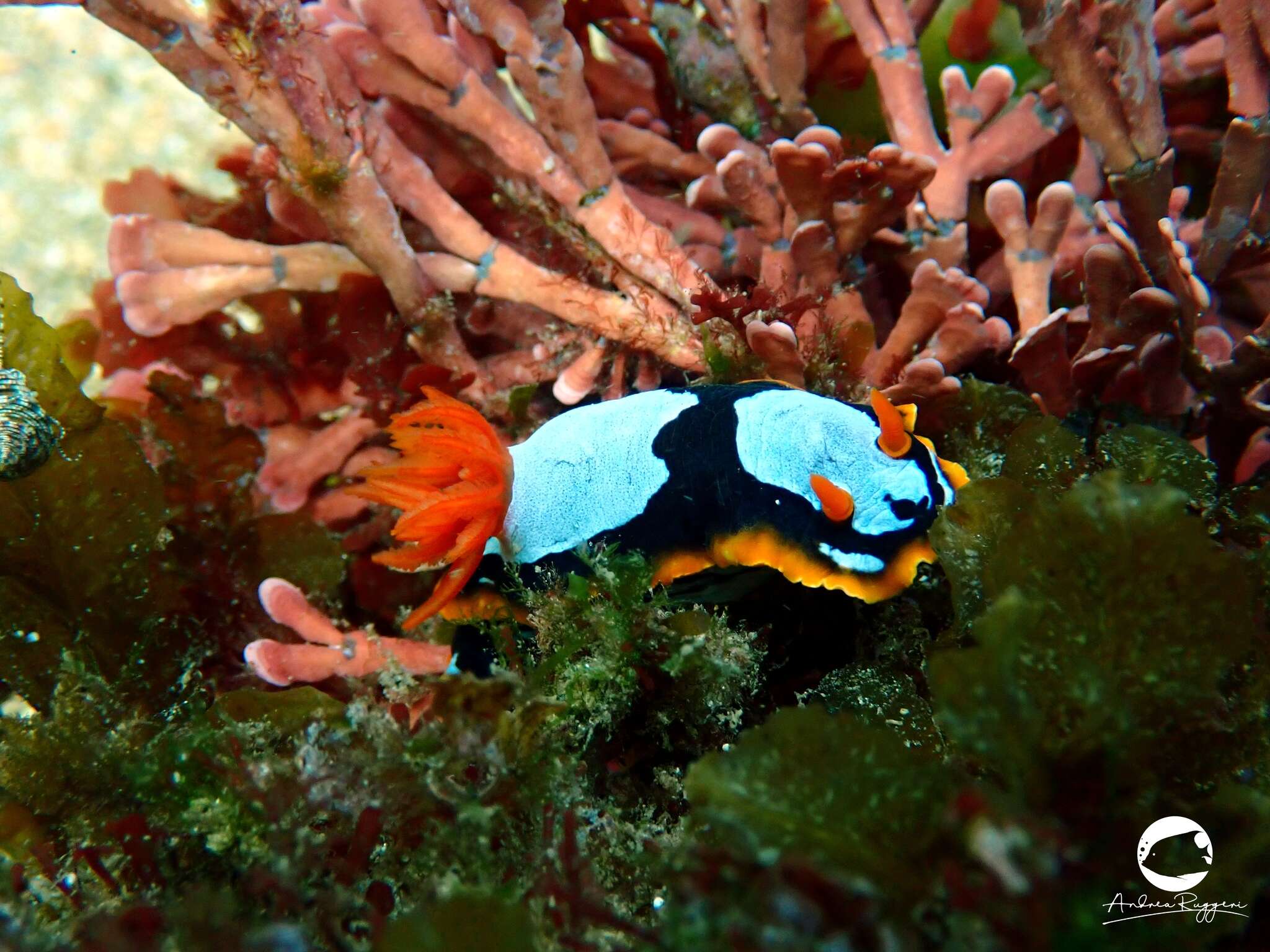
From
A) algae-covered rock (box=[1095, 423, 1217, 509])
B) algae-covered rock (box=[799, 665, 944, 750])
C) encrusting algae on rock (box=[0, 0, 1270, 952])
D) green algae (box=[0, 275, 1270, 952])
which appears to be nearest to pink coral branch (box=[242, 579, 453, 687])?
encrusting algae on rock (box=[0, 0, 1270, 952])

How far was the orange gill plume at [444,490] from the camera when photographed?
2.35 metres

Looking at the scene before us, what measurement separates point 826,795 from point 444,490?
60.2 inches

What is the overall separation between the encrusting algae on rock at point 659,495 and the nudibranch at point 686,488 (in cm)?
2

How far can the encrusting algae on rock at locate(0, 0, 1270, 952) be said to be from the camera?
132 centimetres

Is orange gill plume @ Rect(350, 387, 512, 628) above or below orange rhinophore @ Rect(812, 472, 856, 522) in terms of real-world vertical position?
above

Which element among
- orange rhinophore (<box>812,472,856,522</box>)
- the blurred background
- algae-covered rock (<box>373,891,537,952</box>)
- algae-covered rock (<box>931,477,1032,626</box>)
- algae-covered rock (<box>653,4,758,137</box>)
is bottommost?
algae-covered rock (<box>931,477,1032,626</box>)

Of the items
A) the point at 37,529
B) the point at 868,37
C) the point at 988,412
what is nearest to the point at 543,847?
the point at 988,412

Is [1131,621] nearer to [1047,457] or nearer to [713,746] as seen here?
[1047,457]

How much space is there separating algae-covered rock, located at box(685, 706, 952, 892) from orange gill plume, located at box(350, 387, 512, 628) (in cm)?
123

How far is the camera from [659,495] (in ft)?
7.59

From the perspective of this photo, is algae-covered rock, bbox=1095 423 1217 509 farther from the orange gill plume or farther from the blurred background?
the blurred background

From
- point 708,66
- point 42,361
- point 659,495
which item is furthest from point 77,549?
point 708,66

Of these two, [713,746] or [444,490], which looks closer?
[713,746]

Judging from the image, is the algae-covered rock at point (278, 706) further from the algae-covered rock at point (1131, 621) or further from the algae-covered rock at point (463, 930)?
the algae-covered rock at point (1131, 621)
